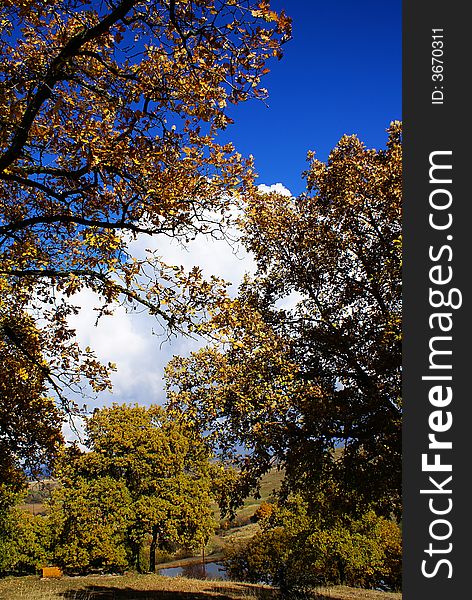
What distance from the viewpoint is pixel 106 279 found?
928 cm

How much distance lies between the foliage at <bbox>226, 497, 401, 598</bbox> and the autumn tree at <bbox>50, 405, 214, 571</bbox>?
4351 mm

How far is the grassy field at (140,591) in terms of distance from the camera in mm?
19406

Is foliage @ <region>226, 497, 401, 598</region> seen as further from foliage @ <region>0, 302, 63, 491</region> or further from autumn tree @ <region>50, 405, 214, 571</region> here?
foliage @ <region>0, 302, 63, 491</region>

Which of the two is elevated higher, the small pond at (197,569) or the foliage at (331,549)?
the foliage at (331,549)

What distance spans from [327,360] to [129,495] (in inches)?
931

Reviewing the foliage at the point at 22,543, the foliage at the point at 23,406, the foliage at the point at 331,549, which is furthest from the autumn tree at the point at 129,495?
the foliage at the point at 23,406

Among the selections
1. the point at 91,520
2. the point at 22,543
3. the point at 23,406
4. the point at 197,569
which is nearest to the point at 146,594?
the point at 91,520

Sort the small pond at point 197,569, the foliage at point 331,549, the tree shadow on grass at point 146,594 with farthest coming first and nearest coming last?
the small pond at point 197,569, the foliage at point 331,549, the tree shadow on grass at point 146,594

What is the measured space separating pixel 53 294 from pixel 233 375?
478cm

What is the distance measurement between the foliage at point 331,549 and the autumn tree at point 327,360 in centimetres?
1795

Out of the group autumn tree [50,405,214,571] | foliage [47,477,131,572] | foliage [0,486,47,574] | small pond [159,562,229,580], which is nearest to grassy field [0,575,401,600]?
foliage [47,477,131,572]

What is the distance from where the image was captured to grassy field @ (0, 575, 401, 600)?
63.7ft

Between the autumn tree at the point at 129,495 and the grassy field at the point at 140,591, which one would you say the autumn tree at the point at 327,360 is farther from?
the autumn tree at the point at 129,495

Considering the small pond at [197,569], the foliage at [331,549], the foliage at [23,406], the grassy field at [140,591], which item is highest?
the foliage at [23,406]
